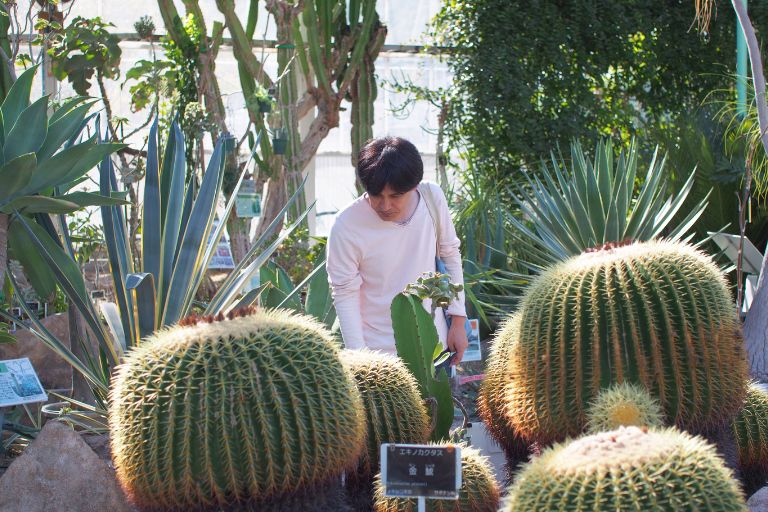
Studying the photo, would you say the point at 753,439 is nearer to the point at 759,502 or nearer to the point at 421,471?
the point at 759,502

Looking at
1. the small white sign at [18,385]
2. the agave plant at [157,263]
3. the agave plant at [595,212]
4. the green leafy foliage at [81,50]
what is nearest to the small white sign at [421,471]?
the agave plant at [157,263]

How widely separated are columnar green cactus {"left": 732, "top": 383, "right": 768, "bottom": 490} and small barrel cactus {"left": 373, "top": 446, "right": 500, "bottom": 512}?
90cm

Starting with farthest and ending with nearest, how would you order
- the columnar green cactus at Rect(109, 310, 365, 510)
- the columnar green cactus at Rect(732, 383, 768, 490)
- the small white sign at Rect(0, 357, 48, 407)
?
1. the small white sign at Rect(0, 357, 48, 407)
2. the columnar green cactus at Rect(732, 383, 768, 490)
3. the columnar green cactus at Rect(109, 310, 365, 510)

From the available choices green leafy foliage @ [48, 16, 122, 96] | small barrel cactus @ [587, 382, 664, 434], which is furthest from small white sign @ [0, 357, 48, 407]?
green leafy foliage @ [48, 16, 122, 96]

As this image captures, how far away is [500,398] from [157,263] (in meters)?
1.57

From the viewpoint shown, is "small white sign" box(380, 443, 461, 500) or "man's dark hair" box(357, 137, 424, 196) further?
"man's dark hair" box(357, 137, 424, 196)

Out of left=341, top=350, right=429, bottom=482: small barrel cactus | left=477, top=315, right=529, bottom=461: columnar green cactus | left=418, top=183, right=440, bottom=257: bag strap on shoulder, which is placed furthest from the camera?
left=418, top=183, right=440, bottom=257: bag strap on shoulder

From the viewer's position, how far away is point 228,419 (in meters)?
1.75

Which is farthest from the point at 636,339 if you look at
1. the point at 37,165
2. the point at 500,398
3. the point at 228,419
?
the point at 37,165

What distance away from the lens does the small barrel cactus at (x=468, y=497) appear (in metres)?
1.99

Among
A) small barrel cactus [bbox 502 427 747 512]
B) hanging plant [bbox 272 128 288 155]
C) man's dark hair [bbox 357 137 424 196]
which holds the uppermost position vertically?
man's dark hair [bbox 357 137 424 196]

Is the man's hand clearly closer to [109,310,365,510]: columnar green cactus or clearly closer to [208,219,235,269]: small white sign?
[109,310,365,510]: columnar green cactus

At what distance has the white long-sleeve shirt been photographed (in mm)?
3039

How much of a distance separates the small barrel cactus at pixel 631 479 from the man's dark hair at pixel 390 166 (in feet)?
4.56
